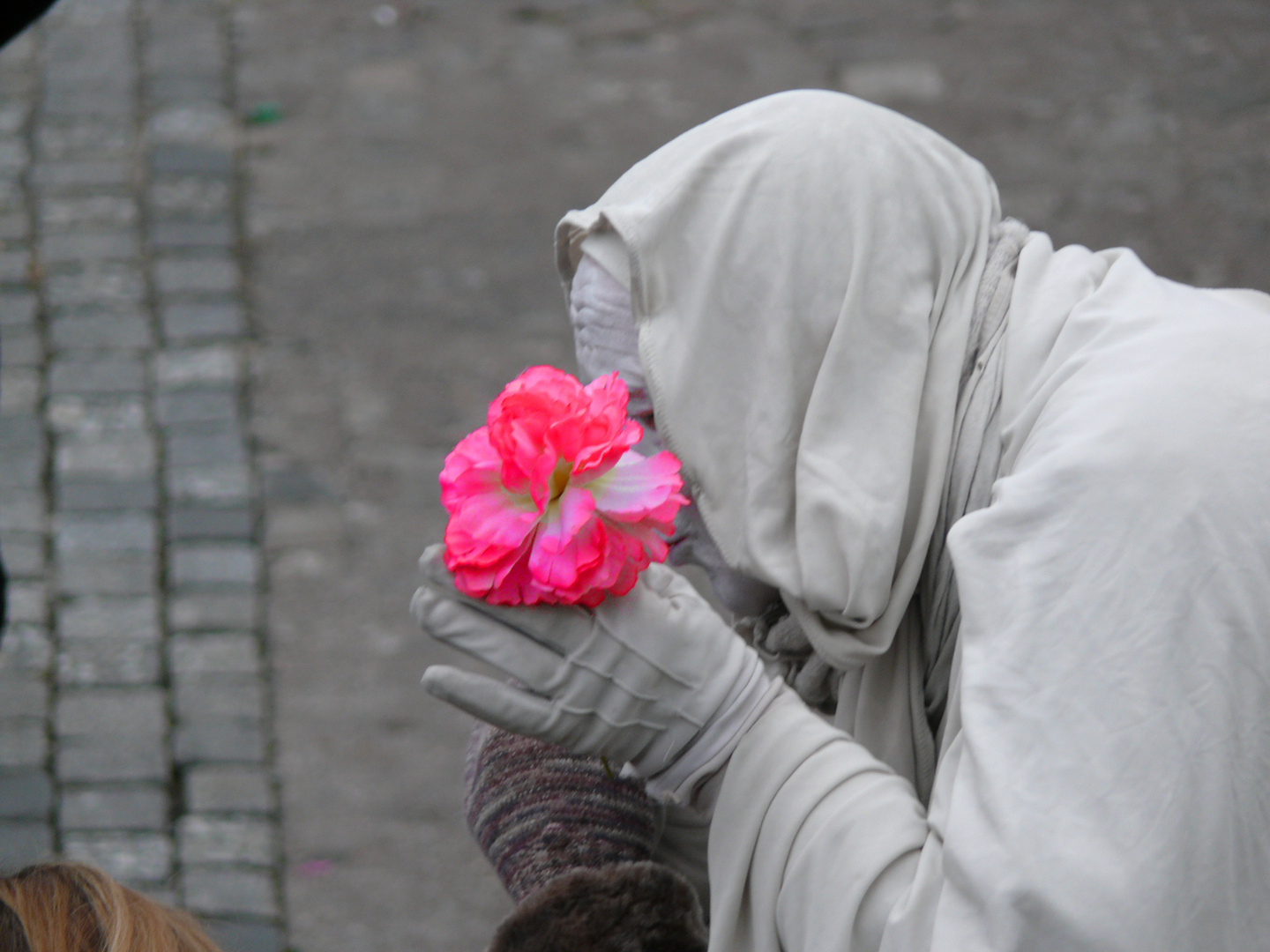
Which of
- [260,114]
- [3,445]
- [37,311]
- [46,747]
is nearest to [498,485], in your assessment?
[46,747]

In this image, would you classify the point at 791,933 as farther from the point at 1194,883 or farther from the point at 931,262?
the point at 931,262

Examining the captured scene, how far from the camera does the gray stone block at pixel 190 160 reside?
17.7 ft

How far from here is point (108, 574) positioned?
13.9 ft

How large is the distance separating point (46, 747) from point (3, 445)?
1.08 m

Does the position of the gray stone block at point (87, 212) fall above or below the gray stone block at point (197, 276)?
above

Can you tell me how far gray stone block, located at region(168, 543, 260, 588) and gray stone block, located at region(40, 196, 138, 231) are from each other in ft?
4.74

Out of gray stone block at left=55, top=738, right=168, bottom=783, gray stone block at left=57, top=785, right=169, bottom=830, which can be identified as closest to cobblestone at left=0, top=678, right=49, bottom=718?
gray stone block at left=55, top=738, right=168, bottom=783

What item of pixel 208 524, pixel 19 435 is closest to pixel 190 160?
pixel 19 435

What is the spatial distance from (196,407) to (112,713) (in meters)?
1.10

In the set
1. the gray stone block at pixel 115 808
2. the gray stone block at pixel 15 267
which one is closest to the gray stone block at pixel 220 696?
the gray stone block at pixel 115 808

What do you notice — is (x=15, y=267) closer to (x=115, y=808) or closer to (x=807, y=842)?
(x=115, y=808)

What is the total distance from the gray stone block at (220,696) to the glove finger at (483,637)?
7.42 ft

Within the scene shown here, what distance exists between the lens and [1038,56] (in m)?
6.13

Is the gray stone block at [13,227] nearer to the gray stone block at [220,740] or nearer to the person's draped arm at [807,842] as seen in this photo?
the gray stone block at [220,740]
